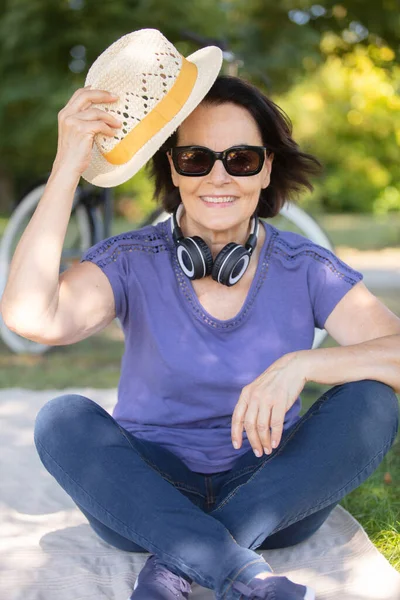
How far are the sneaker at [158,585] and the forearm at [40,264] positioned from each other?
66 centimetres

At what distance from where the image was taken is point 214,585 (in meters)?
1.76

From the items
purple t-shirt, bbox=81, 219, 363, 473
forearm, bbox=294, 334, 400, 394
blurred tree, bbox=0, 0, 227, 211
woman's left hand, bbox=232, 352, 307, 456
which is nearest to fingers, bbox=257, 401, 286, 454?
woman's left hand, bbox=232, 352, 307, 456

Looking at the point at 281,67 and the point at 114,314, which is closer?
the point at 114,314

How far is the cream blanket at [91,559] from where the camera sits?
204cm

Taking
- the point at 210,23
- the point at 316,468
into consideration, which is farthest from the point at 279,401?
the point at 210,23

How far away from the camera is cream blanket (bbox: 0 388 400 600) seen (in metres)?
2.04

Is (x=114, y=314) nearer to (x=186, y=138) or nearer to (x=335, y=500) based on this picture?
(x=186, y=138)

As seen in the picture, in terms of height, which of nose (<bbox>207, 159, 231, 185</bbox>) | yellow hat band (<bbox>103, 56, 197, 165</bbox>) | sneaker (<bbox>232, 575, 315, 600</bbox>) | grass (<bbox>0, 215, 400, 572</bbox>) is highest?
yellow hat band (<bbox>103, 56, 197, 165</bbox>)

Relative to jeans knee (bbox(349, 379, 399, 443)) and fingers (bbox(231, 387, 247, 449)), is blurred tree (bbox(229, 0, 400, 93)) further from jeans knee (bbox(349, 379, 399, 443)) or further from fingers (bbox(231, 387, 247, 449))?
fingers (bbox(231, 387, 247, 449))

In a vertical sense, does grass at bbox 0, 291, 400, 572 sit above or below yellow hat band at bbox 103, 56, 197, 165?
below

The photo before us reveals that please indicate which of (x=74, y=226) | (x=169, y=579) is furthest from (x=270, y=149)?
(x=74, y=226)

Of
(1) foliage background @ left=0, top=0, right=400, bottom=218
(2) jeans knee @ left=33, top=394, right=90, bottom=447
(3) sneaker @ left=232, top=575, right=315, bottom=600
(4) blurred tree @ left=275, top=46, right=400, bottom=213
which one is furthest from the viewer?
(4) blurred tree @ left=275, top=46, right=400, bottom=213

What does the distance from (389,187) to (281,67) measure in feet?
29.6

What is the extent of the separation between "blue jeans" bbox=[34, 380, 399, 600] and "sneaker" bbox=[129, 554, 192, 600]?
28 mm
